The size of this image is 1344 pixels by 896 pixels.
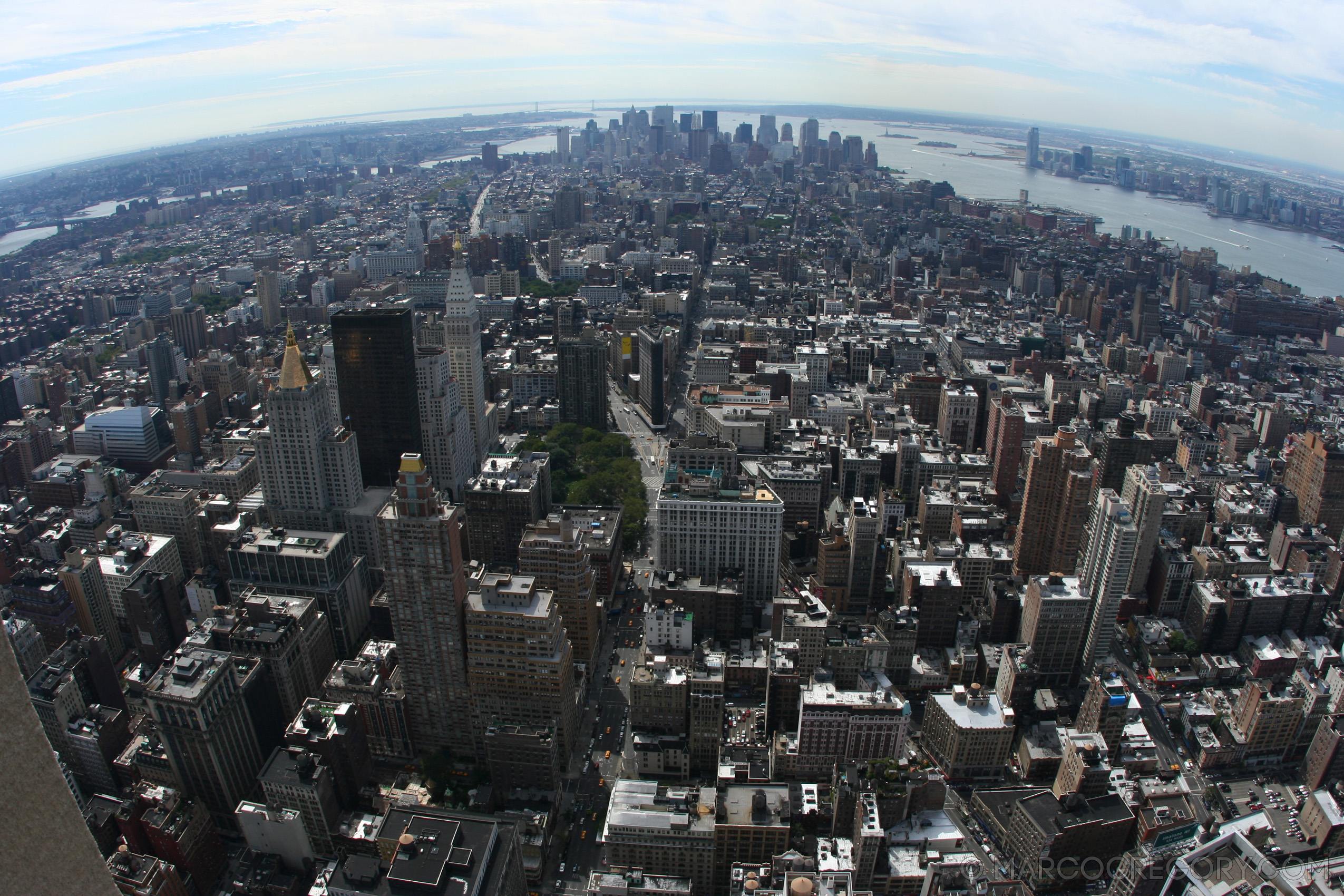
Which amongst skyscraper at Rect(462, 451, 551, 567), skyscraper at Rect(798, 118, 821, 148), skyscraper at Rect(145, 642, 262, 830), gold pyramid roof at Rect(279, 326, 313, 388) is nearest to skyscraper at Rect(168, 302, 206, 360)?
gold pyramid roof at Rect(279, 326, 313, 388)

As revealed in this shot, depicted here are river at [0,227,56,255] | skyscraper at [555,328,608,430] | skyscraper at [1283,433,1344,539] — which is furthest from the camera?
river at [0,227,56,255]

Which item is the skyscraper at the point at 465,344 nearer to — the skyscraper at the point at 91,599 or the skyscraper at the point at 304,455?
the skyscraper at the point at 304,455

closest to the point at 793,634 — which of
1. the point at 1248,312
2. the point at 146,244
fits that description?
the point at 1248,312

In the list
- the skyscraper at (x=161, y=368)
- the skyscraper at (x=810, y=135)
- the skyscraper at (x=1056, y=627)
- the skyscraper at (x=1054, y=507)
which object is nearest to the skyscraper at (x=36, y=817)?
the skyscraper at (x=1056, y=627)

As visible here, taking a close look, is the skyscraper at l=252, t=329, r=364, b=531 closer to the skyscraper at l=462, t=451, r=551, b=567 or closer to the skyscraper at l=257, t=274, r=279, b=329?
the skyscraper at l=462, t=451, r=551, b=567

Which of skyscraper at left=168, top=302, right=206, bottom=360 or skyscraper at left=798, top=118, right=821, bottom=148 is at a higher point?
skyscraper at left=798, top=118, right=821, bottom=148

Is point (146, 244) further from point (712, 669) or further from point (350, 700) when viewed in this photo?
point (712, 669)
